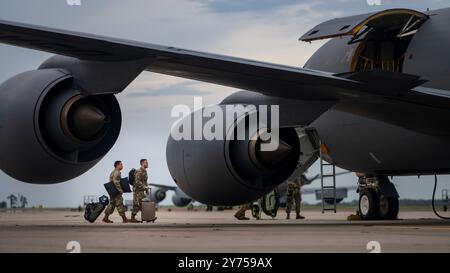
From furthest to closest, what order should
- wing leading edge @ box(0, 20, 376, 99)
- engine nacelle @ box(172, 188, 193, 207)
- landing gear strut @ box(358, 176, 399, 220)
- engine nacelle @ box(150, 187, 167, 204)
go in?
engine nacelle @ box(150, 187, 167, 204) < engine nacelle @ box(172, 188, 193, 207) < landing gear strut @ box(358, 176, 399, 220) < wing leading edge @ box(0, 20, 376, 99)

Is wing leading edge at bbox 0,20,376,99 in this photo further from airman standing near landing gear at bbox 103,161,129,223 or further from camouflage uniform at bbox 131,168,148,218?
camouflage uniform at bbox 131,168,148,218

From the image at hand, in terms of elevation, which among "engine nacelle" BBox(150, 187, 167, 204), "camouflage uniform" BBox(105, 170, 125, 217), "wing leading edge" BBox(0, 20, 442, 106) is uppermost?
"wing leading edge" BBox(0, 20, 442, 106)

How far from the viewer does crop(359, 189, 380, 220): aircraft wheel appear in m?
20.7

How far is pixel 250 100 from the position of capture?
54.1 ft

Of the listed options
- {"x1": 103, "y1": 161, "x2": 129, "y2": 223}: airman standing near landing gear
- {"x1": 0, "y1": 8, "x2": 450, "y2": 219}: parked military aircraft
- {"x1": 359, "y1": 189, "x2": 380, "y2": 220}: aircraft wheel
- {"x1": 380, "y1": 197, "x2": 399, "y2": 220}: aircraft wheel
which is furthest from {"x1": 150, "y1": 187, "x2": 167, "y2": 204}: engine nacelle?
{"x1": 0, "y1": 8, "x2": 450, "y2": 219}: parked military aircraft

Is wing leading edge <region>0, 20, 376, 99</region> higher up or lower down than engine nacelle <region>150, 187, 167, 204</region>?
higher up

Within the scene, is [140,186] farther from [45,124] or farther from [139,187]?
[45,124]

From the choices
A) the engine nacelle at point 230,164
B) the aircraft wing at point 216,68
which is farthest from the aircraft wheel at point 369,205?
the aircraft wing at point 216,68

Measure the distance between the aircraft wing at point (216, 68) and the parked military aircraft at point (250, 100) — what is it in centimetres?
2

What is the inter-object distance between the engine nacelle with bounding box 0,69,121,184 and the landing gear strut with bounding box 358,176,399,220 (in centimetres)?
800

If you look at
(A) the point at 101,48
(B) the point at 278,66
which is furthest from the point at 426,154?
(A) the point at 101,48

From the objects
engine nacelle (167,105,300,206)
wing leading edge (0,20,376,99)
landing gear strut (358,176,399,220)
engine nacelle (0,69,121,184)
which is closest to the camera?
wing leading edge (0,20,376,99)
